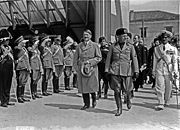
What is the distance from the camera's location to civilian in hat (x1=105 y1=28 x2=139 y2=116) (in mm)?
7754

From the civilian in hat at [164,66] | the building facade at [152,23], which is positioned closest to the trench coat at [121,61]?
the civilian in hat at [164,66]

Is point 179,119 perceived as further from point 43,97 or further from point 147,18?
point 147,18

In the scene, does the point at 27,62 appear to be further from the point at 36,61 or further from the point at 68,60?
the point at 68,60

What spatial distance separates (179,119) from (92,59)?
2.53m

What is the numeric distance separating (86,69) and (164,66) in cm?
204

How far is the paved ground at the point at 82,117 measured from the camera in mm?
6591

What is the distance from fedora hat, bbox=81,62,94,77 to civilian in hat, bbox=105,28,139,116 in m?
0.56

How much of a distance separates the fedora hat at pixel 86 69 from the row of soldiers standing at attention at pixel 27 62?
207cm

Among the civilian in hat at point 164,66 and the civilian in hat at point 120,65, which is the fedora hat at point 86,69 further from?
the civilian in hat at point 164,66

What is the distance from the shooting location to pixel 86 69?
8.23m

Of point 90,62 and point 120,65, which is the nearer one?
point 120,65

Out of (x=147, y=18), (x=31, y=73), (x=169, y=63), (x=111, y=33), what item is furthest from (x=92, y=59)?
(x=147, y=18)

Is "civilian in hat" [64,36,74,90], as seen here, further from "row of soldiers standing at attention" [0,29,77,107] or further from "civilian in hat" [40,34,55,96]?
"civilian in hat" [40,34,55,96]

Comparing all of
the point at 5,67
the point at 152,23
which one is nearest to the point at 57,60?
the point at 5,67
